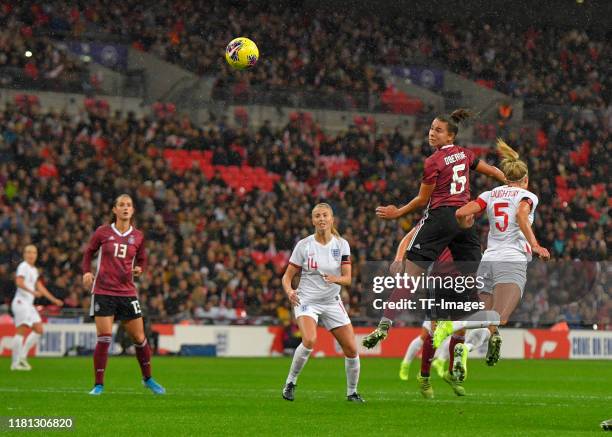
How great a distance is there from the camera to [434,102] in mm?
36969

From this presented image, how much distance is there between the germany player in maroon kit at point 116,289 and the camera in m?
13.9

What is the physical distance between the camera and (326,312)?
42.1 ft

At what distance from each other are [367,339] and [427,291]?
180 centimetres

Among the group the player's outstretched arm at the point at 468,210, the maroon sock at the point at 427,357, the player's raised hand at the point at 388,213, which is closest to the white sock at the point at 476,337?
the maroon sock at the point at 427,357

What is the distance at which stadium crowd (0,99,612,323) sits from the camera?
1145 inches

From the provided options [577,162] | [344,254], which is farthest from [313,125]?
[344,254]

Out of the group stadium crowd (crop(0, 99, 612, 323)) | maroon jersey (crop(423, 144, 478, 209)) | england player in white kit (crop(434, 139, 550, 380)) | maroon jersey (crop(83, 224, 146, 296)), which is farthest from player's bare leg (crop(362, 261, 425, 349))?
stadium crowd (crop(0, 99, 612, 323))

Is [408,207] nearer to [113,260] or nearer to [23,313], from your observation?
[113,260]

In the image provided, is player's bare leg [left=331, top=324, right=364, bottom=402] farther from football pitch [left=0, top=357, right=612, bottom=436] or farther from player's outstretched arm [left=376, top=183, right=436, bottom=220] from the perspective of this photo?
player's outstretched arm [left=376, top=183, right=436, bottom=220]

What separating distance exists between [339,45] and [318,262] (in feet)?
88.6

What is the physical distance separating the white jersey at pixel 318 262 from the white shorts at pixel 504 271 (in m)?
1.50

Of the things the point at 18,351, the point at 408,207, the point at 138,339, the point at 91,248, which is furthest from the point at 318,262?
the point at 18,351

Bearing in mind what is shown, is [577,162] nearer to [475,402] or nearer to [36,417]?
[475,402]

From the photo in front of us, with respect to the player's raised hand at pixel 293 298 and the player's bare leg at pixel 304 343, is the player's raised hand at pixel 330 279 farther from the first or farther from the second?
the player's bare leg at pixel 304 343
